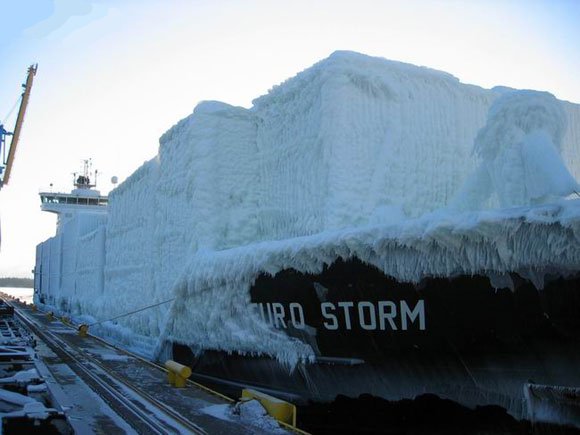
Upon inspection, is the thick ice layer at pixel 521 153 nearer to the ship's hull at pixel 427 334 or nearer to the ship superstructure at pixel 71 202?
the ship's hull at pixel 427 334

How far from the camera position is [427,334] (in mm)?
6004

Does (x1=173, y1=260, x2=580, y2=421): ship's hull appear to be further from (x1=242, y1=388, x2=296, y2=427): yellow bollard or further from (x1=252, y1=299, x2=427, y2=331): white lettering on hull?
(x1=242, y1=388, x2=296, y2=427): yellow bollard

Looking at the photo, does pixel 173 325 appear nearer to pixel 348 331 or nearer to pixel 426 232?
pixel 348 331

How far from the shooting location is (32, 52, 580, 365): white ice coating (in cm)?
568

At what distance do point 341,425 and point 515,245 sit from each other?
11.0 ft

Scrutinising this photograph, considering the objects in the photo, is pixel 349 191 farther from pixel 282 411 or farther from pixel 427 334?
pixel 282 411

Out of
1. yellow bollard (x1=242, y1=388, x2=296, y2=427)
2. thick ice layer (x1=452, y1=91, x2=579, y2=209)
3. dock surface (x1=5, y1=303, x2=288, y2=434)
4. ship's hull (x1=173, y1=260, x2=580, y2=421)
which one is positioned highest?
thick ice layer (x1=452, y1=91, x2=579, y2=209)

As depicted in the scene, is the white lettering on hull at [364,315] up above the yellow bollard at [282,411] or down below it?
above

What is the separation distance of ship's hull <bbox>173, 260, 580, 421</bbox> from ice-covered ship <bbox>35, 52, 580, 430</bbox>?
0.02 m

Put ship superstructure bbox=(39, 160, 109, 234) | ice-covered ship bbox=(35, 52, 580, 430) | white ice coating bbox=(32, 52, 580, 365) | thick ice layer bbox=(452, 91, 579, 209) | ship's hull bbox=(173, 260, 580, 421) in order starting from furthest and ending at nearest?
ship superstructure bbox=(39, 160, 109, 234) < thick ice layer bbox=(452, 91, 579, 209) < white ice coating bbox=(32, 52, 580, 365) < ice-covered ship bbox=(35, 52, 580, 430) < ship's hull bbox=(173, 260, 580, 421)

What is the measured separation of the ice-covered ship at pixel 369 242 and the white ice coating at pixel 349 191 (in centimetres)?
3

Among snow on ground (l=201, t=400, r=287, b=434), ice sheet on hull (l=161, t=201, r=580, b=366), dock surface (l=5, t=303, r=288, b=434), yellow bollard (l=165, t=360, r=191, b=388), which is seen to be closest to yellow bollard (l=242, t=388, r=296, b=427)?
snow on ground (l=201, t=400, r=287, b=434)

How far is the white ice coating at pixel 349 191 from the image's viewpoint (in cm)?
568

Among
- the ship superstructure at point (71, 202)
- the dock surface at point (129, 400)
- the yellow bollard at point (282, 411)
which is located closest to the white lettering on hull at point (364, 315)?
the yellow bollard at point (282, 411)
